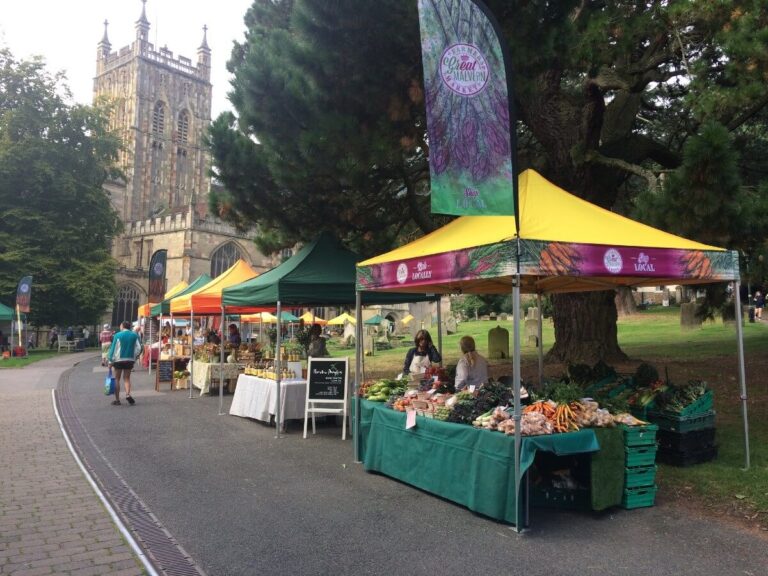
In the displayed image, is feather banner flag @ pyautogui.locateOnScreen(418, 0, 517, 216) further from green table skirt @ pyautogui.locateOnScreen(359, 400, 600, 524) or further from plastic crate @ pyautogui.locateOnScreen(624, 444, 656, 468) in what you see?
plastic crate @ pyautogui.locateOnScreen(624, 444, 656, 468)

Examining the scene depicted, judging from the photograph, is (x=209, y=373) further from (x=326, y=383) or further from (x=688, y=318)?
(x=688, y=318)

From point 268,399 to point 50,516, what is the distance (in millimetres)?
4542

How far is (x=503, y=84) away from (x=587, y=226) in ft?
5.49

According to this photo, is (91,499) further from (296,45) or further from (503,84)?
(296,45)

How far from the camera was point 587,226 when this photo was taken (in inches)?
235

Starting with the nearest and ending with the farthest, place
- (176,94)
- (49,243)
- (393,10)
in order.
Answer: (393,10) < (49,243) < (176,94)

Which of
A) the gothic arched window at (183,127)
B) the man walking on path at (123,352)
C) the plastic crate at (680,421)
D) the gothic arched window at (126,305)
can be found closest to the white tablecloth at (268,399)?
the man walking on path at (123,352)

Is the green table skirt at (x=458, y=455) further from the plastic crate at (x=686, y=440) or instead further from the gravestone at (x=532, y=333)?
the gravestone at (x=532, y=333)

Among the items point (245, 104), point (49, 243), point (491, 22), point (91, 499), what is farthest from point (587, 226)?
point (49, 243)

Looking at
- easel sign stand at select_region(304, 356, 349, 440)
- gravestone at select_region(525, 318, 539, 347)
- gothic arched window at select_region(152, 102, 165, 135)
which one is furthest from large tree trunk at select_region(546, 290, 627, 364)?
gothic arched window at select_region(152, 102, 165, 135)

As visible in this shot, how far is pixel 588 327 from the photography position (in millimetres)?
13016

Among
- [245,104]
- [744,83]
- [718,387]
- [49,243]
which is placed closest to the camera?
[744,83]

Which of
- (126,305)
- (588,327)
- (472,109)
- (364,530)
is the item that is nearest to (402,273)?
(472,109)

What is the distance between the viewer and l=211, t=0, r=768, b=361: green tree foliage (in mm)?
8070
